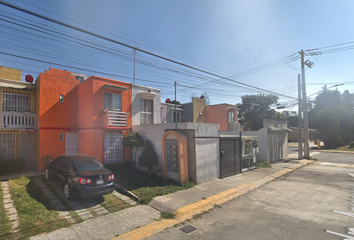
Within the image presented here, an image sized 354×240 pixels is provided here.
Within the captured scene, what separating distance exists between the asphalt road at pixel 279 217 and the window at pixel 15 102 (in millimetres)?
12069

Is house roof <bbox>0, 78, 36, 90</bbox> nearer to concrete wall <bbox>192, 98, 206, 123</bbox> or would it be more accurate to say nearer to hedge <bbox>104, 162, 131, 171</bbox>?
hedge <bbox>104, 162, 131, 171</bbox>

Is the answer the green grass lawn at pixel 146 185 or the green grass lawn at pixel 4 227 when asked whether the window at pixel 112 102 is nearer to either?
the green grass lawn at pixel 146 185

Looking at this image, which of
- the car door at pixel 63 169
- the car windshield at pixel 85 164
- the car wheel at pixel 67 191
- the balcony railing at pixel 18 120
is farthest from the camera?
the balcony railing at pixel 18 120

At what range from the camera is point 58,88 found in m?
12.3

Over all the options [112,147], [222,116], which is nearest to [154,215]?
[112,147]

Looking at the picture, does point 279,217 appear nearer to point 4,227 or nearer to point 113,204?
point 113,204

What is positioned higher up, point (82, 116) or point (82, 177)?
point (82, 116)

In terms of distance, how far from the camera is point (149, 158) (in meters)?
10.0

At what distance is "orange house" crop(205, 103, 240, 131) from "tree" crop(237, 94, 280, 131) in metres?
18.6

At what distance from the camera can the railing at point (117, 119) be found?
11750 mm

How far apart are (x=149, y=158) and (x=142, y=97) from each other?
5518mm

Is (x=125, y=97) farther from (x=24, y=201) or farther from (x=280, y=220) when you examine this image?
(x=280, y=220)

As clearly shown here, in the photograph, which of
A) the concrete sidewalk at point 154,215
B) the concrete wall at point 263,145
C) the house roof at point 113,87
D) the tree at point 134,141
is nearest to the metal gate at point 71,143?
the house roof at point 113,87

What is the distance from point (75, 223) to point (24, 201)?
2659 mm
